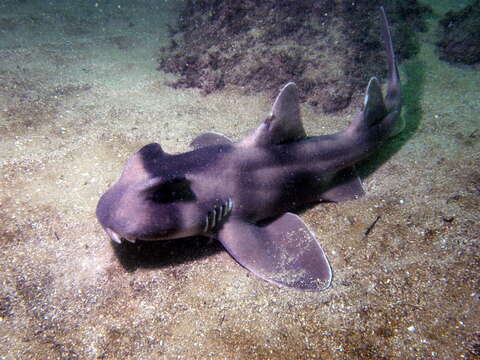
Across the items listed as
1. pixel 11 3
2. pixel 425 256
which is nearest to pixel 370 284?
pixel 425 256

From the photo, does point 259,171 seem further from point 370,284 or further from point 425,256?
point 425,256

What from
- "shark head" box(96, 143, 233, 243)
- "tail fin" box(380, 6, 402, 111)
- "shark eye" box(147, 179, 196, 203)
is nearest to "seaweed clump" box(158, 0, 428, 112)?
"tail fin" box(380, 6, 402, 111)

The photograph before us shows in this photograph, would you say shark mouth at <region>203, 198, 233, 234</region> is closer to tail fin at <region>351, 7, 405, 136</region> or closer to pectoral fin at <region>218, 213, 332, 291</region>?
pectoral fin at <region>218, 213, 332, 291</region>

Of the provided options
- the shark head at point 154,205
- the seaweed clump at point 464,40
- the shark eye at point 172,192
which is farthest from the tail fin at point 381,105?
the seaweed clump at point 464,40

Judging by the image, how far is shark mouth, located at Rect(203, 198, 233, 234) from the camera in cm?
318

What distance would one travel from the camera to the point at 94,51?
28.2 feet

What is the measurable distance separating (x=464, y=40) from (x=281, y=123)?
7.38 meters

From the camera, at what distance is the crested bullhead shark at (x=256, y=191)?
113 inches

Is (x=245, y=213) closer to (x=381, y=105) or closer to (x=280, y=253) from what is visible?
(x=280, y=253)

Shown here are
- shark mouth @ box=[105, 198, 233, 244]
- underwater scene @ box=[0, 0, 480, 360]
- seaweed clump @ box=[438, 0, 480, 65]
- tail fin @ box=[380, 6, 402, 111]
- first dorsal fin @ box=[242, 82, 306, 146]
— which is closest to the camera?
underwater scene @ box=[0, 0, 480, 360]

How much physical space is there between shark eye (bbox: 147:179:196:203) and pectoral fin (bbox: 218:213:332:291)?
0.61m

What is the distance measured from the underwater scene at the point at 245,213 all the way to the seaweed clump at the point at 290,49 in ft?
0.17

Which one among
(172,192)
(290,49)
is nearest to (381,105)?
(290,49)

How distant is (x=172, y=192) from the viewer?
2.99 metres
